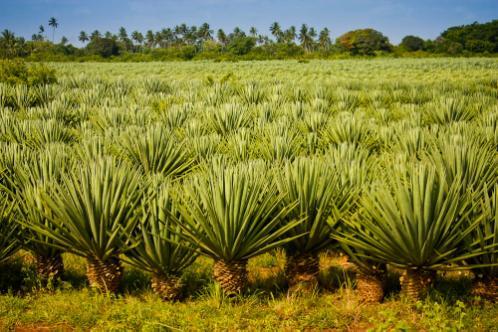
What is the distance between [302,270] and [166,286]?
0.84 metres

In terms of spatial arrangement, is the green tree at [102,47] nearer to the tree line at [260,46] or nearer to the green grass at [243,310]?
the tree line at [260,46]

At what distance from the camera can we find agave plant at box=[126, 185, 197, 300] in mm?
2502

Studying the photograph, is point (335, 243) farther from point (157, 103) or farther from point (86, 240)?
point (157, 103)

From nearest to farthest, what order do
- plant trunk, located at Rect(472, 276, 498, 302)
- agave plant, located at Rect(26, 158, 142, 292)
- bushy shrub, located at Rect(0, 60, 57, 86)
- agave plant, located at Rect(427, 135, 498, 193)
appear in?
plant trunk, located at Rect(472, 276, 498, 302) → agave plant, located at Rect(26, 158, 142, 292) → agave plant, located at Rect(427, 135, 498, 193) → bushy shrub, located at Rect(0, 60, 57, 86)

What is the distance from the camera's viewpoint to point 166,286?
2.60 meters

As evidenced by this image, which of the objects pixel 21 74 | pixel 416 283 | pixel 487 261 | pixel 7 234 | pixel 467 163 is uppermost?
pixel 21 74

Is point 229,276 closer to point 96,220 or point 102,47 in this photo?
point 96,220

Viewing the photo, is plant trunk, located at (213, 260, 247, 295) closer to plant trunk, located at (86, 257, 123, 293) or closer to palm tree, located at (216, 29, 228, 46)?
plant trunk, located at (86, 257, 123, 293)

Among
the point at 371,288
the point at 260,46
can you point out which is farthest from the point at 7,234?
the point at 260,46

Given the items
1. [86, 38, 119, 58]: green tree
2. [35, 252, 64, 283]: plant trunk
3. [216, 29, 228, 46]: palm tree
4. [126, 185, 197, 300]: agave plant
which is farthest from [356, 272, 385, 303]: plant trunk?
[216, 29, 228, 46]: palm tree

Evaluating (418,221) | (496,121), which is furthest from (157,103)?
(418,221)

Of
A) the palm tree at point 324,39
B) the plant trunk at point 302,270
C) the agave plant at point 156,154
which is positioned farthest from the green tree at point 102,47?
the plant trunk at point 302,270

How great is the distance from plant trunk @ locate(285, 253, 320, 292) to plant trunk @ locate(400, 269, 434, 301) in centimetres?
54

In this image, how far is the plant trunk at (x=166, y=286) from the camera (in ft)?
8.55
